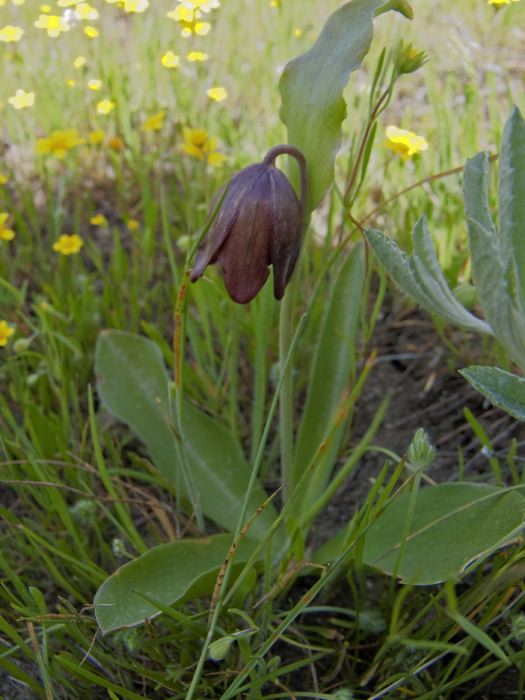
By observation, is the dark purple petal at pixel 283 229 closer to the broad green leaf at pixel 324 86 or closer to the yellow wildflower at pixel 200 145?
the broad green leaf at pixel 324 86

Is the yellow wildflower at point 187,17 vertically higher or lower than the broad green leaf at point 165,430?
higher

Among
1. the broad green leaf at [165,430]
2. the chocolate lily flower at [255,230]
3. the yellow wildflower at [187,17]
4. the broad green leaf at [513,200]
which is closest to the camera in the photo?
the broad green leaf at [513,200]

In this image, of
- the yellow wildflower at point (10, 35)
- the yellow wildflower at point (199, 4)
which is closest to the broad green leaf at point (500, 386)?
the yellow wildflower at point (199, 4)

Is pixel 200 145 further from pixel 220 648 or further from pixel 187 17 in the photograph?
pixel 220 648

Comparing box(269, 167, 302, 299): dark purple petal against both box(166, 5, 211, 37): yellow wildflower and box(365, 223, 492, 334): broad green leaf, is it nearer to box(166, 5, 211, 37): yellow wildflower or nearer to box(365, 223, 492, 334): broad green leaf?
box(365, 223, 492, 334): broad green leaf

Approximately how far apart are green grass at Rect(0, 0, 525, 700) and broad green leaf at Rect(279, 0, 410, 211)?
16cm

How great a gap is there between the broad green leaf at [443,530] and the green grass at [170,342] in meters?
0.03

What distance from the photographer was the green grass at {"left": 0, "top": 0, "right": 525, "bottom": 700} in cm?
81

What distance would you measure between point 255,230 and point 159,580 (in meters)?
0.41

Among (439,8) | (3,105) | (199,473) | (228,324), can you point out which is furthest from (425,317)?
(439,8)

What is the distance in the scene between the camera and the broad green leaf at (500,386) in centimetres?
68

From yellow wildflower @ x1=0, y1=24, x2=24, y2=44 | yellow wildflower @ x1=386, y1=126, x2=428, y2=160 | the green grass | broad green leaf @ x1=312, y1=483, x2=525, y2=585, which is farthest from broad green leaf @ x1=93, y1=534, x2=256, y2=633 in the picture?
yellow wildflower @ x1=0, y1=24, x2=24, y2=44

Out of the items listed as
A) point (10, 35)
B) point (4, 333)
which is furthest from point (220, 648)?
point (10, 35)

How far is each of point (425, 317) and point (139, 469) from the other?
0.63 metres
